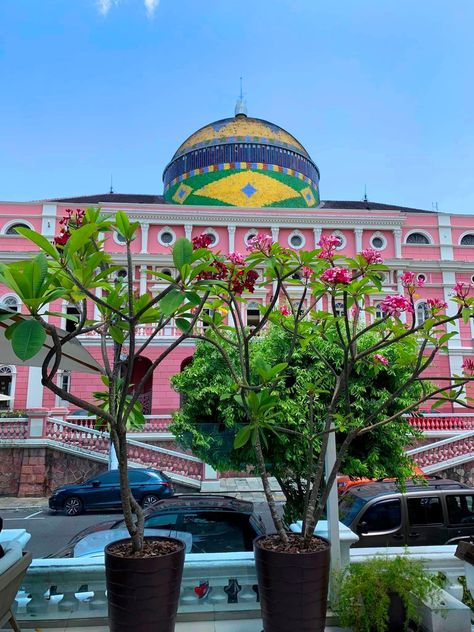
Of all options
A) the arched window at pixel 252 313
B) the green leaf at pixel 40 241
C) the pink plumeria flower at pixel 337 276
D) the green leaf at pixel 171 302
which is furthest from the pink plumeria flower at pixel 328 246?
the arched window at pixel 252 313

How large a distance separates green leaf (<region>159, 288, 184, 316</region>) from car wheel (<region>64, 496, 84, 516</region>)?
12.3 metres

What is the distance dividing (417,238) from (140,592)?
28772 mm

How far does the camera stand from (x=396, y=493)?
7270 mm

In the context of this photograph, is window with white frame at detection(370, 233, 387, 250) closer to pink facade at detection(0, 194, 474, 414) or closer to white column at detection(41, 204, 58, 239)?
pink facade at detection(0, 194, 474, 414)

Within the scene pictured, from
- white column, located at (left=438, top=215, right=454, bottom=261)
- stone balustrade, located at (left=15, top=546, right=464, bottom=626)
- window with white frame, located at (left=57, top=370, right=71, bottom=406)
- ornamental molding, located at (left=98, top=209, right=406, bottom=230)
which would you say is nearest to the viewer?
stone balustrade, located at (left=15, top=546, right=464, bottom=626)

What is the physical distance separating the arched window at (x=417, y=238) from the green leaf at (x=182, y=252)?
28.1 m

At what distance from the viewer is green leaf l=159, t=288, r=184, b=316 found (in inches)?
96.3

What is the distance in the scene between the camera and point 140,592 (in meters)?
3.04

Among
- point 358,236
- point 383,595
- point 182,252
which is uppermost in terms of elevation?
point 358,236

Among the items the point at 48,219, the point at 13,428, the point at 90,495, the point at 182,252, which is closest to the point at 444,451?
the point at 90,495

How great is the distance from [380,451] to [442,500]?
1107mm

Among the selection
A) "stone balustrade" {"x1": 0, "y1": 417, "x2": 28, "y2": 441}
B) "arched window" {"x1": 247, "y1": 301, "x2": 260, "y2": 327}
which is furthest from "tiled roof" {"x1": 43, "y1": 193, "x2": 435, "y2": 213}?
"stone balustrade" {"x1": 0, "y1": 417, "x2": 28, "y2": 441}

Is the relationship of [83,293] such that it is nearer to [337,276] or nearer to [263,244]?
[263,244]

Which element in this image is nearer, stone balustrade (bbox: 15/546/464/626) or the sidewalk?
stone balustrade (bbox: 15/546/464/626)
